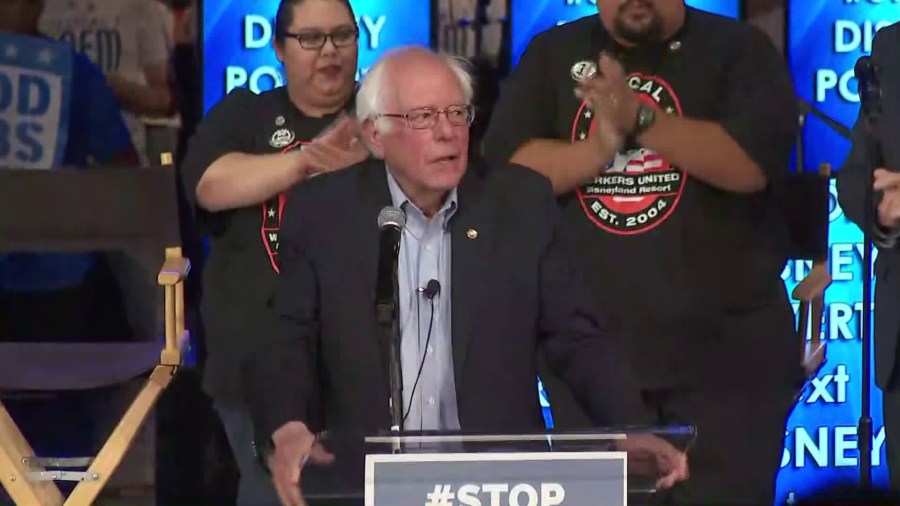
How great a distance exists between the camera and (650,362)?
11.0ft

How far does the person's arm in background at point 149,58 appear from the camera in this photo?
331 centimetres

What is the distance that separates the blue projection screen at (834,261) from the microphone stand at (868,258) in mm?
17

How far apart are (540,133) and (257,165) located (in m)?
0.81

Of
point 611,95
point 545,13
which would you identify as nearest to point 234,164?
point 545,13

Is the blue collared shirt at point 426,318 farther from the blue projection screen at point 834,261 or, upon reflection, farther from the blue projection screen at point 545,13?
the blue projection screen at point 834,261

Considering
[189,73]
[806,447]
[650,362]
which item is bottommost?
[806,447]

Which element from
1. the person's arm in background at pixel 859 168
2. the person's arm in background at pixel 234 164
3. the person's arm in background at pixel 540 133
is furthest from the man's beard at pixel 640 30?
the person's arm in background at pixel 234 164

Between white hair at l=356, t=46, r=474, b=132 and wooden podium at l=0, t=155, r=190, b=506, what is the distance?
1.97ft

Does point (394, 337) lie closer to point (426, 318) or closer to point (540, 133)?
point (426, 318)

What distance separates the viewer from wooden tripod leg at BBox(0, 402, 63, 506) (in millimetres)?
3070

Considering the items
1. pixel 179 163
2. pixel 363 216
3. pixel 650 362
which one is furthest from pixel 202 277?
pixel 650 362

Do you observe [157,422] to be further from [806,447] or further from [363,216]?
[806,447]

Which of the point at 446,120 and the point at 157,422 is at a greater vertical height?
the point at 446,120

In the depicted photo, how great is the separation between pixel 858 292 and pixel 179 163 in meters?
1.99
